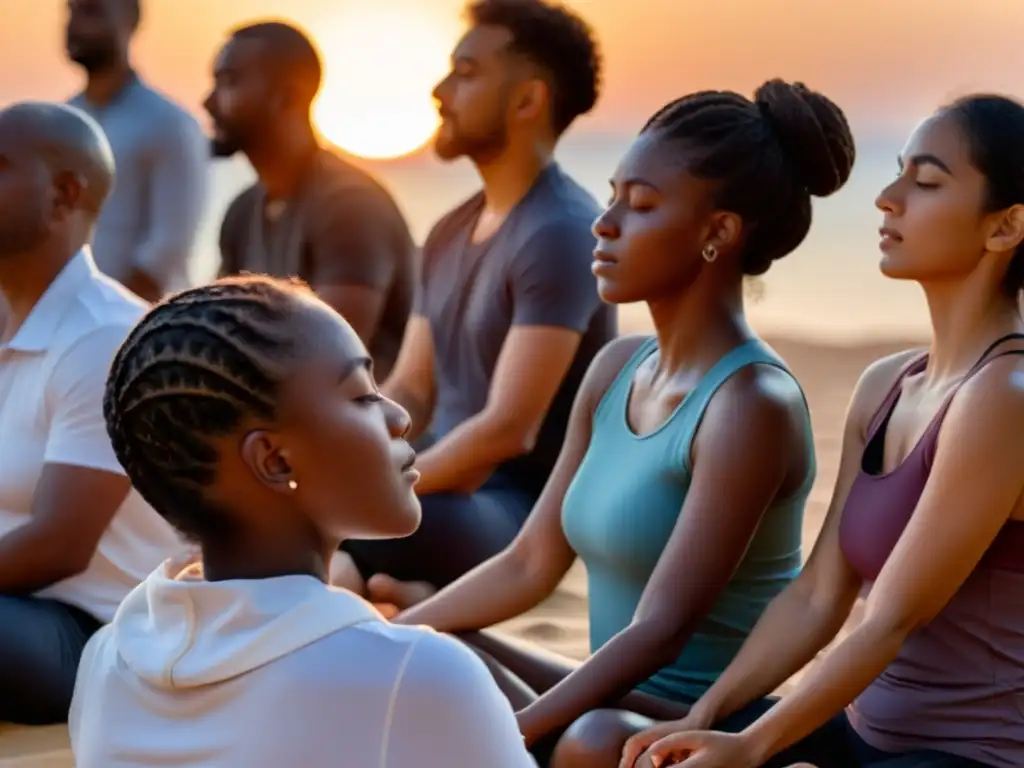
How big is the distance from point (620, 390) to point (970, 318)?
70 centimetres

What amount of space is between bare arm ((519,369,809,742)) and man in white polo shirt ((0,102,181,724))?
1.22 meters

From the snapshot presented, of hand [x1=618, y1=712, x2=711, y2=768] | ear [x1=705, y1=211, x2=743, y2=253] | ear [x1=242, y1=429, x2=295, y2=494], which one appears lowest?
hand [x1=618, y1=712, x2=711, y2=768]

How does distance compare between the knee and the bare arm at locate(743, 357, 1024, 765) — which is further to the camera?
the knee

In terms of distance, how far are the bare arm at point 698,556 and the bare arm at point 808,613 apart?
9cm

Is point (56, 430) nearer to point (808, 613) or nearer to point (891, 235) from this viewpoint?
point (808, 613)

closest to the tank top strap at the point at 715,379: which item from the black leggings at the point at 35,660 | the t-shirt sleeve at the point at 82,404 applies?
the t-shirt sleeve at the point at 82,404

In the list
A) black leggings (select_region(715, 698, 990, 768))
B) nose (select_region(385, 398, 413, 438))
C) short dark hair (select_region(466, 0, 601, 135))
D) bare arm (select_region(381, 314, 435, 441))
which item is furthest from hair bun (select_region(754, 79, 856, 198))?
bare arm (select_region(381, 314, 435, 441))

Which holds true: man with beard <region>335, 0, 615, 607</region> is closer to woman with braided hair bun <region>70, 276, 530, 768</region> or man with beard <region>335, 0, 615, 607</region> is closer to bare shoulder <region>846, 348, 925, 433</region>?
bare shoulder <region>846, 348, 925, 433</region>

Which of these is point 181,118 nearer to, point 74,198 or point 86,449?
point 74,198

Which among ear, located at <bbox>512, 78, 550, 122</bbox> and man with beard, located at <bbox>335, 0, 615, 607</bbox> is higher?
ear, located at <bbox>512, 78, 550, 122</bbox>

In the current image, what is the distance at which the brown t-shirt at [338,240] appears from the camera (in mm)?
4836

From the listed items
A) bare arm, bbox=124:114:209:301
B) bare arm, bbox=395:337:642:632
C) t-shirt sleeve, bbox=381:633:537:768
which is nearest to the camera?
t-shirt sleeve, bbox=381:633:537:768

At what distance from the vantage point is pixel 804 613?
2719mm

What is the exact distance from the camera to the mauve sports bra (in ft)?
7.98
